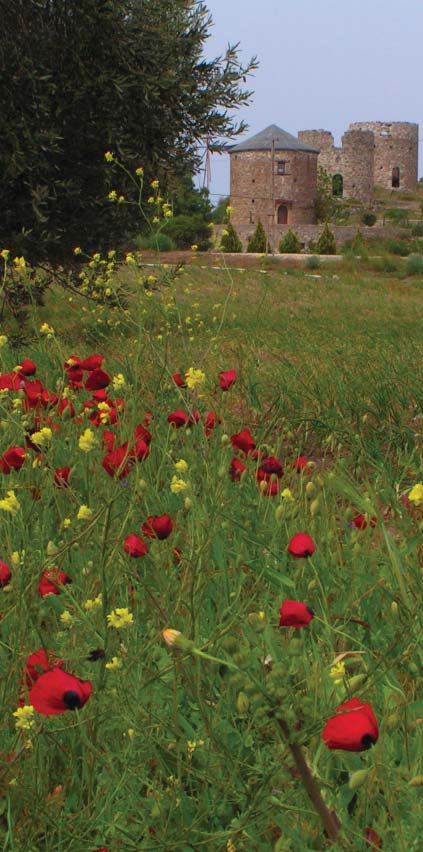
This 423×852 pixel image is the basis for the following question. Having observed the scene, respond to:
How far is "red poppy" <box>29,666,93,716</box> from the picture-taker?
1.23 meters

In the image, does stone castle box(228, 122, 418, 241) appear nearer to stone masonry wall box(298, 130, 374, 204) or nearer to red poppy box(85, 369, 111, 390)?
stone masonry wall box(298, 130, 374, 204)

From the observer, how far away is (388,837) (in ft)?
4.89

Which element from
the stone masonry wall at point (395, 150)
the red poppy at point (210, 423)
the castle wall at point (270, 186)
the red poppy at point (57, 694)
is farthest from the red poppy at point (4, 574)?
the stone masonry wall at point (395, 150)

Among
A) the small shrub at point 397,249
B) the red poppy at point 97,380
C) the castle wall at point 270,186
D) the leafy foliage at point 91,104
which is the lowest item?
the red poppy at point 97,380

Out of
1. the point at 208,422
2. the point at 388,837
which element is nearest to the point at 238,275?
the point at 208,422

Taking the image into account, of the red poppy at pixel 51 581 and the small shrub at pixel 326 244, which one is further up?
the small shrub at pixel 326 244

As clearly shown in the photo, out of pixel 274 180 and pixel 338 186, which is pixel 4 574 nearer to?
pixel 274 180

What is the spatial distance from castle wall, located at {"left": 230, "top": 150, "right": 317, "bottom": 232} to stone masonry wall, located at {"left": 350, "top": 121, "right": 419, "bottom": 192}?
56.5 ft

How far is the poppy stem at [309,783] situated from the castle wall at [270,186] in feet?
176

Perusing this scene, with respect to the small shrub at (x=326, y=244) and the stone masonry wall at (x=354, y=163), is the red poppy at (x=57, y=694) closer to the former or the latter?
the small shrub at (x=326, y=244)

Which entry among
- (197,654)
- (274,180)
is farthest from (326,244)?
(197,654)

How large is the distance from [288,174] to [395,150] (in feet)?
65.0

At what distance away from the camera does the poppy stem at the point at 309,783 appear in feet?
3.76

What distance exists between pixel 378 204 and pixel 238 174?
1479 cm
